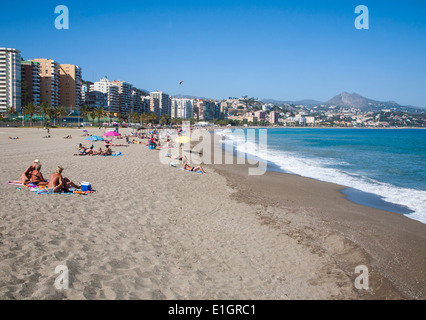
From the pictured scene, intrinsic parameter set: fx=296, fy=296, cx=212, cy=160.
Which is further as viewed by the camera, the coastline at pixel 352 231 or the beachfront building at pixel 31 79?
the beachfront building at pixel 31 79

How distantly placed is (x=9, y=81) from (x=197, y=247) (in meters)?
98.0

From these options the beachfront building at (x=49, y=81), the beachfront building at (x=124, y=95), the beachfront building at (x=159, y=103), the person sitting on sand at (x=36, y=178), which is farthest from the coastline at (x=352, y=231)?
the beachfront building at (x=159, y=103)

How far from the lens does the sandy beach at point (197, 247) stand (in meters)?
3.86

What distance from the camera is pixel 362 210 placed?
8.77 m

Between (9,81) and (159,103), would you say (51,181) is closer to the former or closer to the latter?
(9,81)

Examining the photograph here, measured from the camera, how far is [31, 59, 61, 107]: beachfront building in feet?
298

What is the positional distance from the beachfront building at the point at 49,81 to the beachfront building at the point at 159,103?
61.8 metres

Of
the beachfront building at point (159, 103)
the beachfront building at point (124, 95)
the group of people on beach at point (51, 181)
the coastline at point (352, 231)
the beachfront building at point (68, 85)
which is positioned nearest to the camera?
the coastline at point (352, 231)

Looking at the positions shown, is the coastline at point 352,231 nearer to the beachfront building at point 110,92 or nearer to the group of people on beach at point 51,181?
the group of people on beach at point 51,181

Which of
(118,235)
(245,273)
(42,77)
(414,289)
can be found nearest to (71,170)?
(118,235)

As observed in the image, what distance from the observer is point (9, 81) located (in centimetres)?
8212

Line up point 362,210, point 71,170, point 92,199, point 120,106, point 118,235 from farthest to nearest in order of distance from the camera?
point 120,106 < point 71,170 < point 362,210 < point 92,199 < point 118,235
